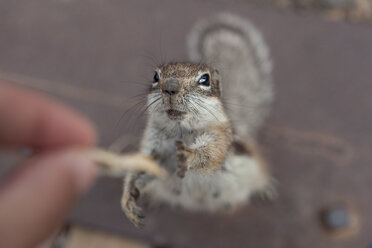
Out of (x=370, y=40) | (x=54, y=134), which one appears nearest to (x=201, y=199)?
(x=54, y=134)

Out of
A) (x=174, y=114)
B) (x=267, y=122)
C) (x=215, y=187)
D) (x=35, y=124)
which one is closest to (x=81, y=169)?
(x=174, y=114)

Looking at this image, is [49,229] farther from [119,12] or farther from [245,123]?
[119,12]

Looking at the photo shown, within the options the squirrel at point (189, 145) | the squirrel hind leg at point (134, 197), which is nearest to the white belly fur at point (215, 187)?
the squirrel at point (189, 145)

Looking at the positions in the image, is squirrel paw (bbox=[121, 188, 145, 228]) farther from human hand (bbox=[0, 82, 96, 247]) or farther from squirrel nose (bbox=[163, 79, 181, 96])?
squirrel nose (bbox=[163, 79, 181, 96])

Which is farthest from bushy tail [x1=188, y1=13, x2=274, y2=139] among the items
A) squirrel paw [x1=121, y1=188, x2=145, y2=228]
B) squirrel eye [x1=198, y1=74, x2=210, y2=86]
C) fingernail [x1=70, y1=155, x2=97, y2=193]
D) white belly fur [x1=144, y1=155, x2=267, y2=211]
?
fingernail [x1=70, y1=155, x2=97, y2=193]

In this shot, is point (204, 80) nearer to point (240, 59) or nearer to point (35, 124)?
point (35, 124)
